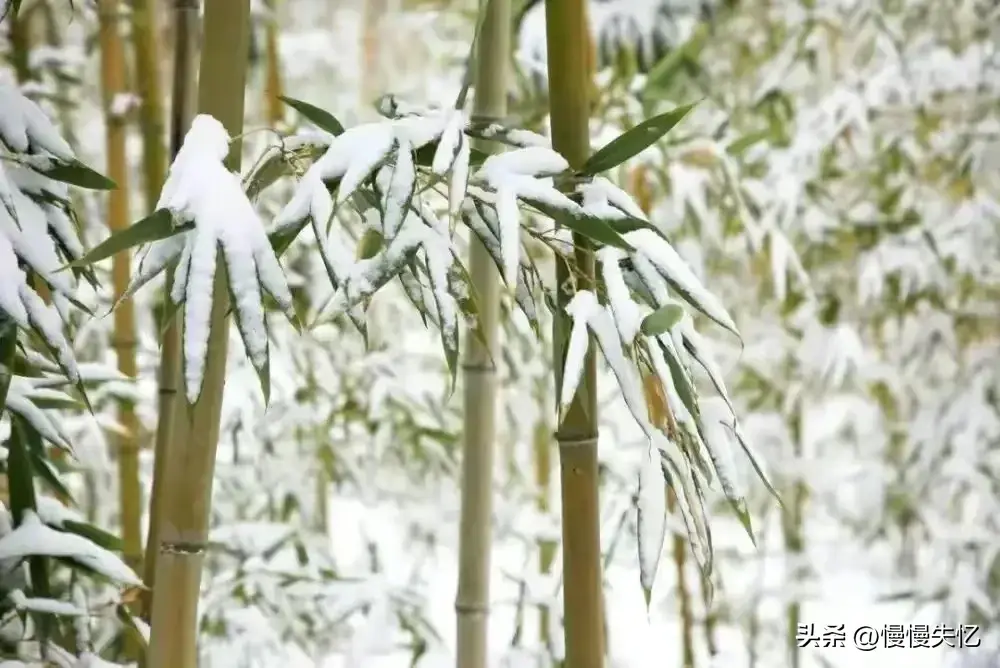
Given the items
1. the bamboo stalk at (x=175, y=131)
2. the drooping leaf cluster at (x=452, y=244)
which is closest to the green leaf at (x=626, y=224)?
the drooping leaf cluster at (x=452, y=244)

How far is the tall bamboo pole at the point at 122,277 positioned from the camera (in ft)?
2.78

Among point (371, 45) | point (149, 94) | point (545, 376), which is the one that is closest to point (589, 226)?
point (149, 94)

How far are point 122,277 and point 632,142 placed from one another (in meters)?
0.58

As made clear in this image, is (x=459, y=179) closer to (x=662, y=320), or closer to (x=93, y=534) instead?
(x=662, y=320)

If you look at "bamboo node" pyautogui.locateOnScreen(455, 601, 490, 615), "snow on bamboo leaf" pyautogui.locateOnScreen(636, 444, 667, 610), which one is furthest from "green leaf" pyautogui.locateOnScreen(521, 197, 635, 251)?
"bamboo node" pyautogui.locateOnScreen(455, 601, 490, 615)

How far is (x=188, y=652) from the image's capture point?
472 mm

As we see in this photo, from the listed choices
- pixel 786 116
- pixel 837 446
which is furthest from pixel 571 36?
pixel 837 446

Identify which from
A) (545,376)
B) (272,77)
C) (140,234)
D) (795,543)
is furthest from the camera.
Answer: (795,543)

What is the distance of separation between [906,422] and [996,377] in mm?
254

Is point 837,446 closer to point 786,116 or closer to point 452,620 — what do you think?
point 786,116

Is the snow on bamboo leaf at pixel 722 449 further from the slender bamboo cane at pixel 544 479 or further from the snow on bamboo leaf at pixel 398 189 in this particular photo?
the slender bamboo cane at pixel 544 479

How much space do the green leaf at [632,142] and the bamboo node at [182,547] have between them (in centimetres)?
28

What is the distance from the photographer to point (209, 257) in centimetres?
38

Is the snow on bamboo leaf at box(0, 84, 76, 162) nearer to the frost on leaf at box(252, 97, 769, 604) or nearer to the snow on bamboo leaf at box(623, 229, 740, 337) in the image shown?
the frost on leaf at box(252, 97, 769, 604)
